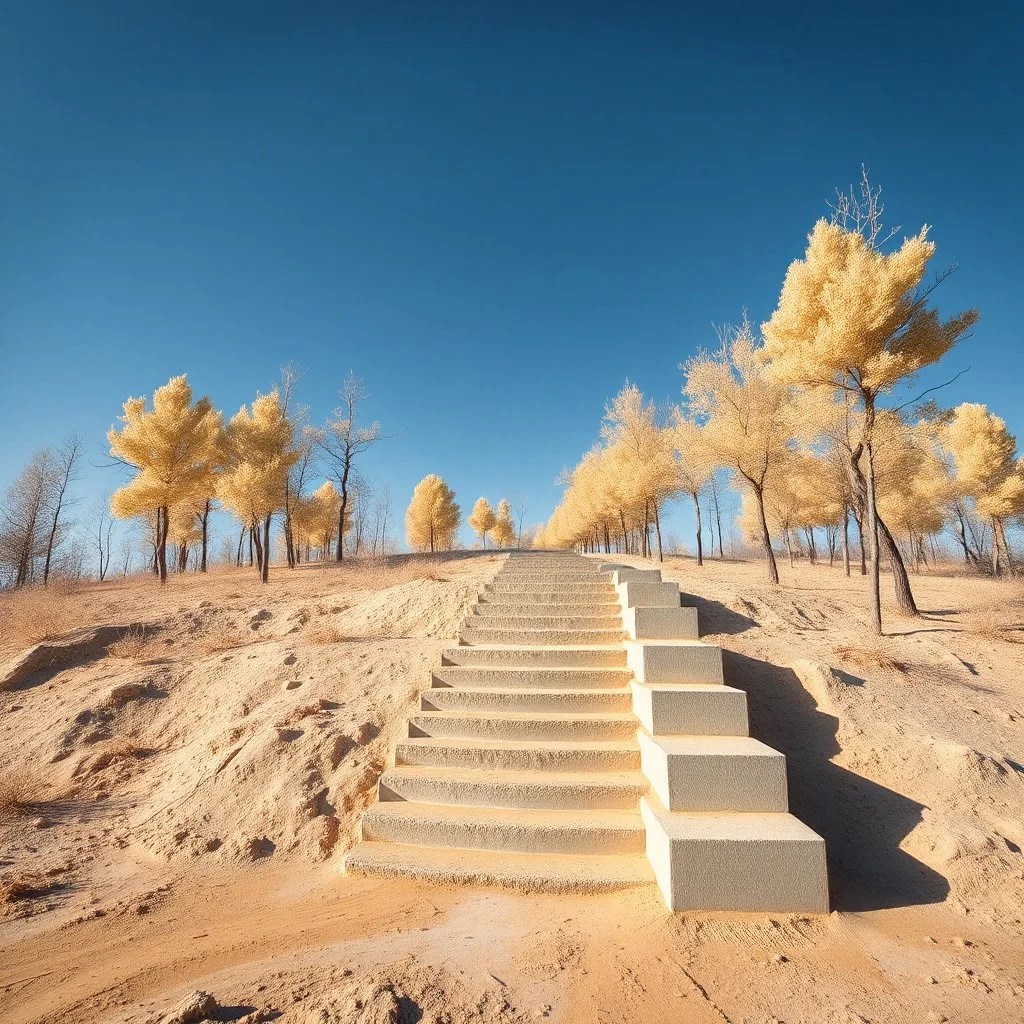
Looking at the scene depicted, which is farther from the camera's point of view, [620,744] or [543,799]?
[620,744]

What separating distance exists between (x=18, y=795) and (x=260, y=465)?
16625mm

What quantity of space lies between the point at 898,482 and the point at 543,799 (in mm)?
24068

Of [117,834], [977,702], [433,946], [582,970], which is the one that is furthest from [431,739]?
[977,702]

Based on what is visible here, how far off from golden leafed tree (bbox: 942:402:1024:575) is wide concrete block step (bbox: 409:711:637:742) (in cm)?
2702

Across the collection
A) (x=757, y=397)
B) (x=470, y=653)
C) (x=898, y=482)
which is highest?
(x=757, y=397)

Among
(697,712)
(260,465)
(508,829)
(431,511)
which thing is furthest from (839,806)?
(431,511)

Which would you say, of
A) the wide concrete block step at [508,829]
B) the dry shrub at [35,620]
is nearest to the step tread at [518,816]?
the wide concrete block step at [508,829]

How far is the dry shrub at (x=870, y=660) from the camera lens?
591 centimetres

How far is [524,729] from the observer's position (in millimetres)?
4648

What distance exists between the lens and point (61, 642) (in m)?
7.71

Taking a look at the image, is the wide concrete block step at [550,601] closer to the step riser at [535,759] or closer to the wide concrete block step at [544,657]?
the wide concrete block step at [544,657]

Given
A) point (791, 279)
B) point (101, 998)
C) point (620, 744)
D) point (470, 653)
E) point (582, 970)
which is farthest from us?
point (791, 279)

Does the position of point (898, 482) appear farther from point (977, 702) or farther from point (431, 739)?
point (431, 739)

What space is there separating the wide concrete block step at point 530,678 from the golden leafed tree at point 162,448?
1712 centimetres
